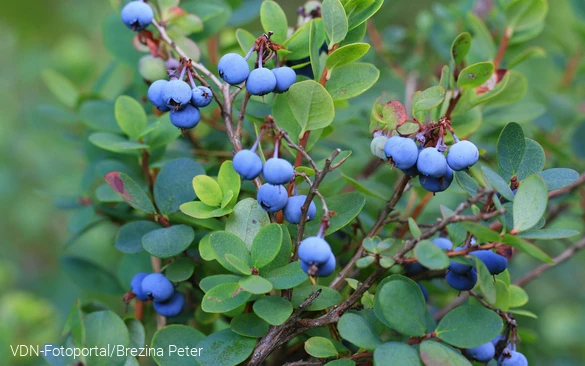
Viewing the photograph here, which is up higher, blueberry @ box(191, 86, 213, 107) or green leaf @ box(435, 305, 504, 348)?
blueberry @ box(191, 86, 213, 107)

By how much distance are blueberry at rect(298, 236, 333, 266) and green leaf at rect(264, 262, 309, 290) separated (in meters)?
0.07

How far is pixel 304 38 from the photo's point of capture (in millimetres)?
917

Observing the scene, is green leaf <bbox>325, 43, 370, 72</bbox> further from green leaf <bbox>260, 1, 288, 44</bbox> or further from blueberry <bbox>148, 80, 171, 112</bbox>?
blueberry <bbox>148, 80, 171, 112</bbox>

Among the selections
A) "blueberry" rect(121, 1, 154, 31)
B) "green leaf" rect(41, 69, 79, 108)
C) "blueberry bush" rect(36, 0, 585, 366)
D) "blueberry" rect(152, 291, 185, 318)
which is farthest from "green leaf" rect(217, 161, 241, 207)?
"green leaf" rect(41, 69, 79, 108)

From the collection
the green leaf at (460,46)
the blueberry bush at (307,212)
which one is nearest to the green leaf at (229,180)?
the blueberry bush at (307,212)

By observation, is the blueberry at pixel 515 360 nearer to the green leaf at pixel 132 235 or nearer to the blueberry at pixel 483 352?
the blueberry at pixel 483 352

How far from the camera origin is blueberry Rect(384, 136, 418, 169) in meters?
0.73

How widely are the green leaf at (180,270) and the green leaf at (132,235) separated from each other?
0.06 metres

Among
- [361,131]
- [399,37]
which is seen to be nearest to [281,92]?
[361,131]

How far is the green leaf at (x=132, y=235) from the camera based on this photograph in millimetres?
906

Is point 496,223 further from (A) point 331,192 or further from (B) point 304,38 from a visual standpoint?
(B) point 304,38

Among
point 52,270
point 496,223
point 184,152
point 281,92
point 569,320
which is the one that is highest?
point 281,92

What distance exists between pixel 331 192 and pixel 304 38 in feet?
0.85

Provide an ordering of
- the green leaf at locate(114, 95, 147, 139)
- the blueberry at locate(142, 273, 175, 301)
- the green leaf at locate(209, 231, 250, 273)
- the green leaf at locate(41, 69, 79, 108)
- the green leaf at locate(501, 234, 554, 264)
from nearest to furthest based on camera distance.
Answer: the green leaf at locate(501, 234, 554, 264)
the green leaf at locate(209, 231, 250, 273)
the blueberry at locate(142, 273, 175, 301)
the green leaf at locate(114, 95, 147, 139)
the green leaf at locate(41, 69, 79, 108)
